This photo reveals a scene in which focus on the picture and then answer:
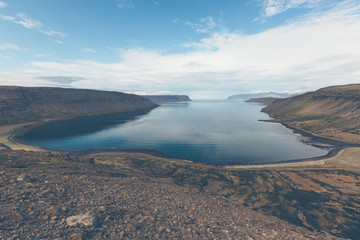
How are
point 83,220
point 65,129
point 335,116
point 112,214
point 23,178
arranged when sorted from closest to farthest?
point 83,220, point 112,214, point 23,178, point 65,129, point 335,116

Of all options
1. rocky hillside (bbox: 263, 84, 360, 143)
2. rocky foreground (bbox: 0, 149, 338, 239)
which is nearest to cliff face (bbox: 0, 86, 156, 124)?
rocky foreground (bbox: 0, 149, 338, 239)

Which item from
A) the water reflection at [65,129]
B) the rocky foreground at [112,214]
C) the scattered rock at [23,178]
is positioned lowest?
the water reflection at [65,129]

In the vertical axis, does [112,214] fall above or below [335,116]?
below

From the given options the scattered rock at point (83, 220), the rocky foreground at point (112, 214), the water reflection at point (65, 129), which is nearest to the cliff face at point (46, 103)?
the water reflection at point (65, 129)

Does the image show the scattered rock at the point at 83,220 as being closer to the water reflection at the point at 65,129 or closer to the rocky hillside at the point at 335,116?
the water reflection at the point at 65,129

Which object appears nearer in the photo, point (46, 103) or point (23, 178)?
point (23, 178)

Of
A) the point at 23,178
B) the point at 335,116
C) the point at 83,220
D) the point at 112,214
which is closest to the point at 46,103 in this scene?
the point at 23,178

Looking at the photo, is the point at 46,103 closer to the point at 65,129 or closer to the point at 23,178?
the point at 65,129
